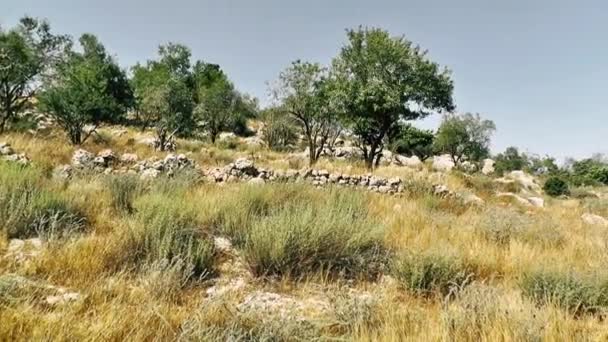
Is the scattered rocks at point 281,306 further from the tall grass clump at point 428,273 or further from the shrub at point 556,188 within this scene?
the shrub at point 556,188

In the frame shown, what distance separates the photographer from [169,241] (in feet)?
11.4

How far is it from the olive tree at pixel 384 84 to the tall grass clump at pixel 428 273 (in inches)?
575

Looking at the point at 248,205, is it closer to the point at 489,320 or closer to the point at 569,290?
the point at 489,320

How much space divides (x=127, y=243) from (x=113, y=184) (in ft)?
8.66

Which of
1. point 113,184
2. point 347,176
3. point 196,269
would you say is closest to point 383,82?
point 347,176

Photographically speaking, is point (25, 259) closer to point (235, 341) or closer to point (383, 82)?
point (235, 341)

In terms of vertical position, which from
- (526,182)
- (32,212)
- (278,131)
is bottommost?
(526,182)

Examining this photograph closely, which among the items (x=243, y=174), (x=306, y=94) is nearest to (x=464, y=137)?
(x=306, y=94)

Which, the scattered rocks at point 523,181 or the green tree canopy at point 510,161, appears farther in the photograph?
the green tree canopy at point 510,161

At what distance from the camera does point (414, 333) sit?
253 cm

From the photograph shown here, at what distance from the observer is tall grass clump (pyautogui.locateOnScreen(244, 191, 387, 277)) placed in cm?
373

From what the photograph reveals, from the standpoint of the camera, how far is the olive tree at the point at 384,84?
59.5 ft

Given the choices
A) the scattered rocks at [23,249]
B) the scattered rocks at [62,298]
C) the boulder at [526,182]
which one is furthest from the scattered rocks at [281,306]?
the boulder at [526,182]

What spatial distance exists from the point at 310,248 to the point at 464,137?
157 feet
